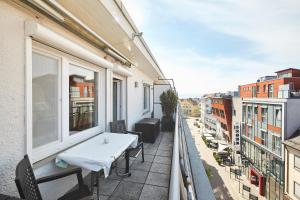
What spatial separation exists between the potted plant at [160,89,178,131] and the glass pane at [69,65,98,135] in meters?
4.04

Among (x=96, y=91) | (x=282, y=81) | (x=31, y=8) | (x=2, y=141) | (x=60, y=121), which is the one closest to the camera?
(x=2, y=141)

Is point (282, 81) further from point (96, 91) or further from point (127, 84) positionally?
point (96, 91)

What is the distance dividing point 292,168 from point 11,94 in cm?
1445

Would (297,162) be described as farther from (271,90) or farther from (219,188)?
(271,90)

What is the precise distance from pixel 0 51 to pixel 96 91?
207 centimetres

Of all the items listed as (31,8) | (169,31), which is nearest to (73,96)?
(31,8)

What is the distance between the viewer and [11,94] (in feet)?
5.11

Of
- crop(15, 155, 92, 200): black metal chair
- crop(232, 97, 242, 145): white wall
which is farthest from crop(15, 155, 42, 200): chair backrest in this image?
crop(232, 97, 242, 145): white wall

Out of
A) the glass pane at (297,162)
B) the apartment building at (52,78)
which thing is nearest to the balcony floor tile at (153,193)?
the apartment building at (52,78)

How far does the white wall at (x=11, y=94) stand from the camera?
1.48 metres

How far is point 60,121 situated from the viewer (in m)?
2.37

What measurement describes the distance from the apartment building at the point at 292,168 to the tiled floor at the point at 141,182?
10.7m

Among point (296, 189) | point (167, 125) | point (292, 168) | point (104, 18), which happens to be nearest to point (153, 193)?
point (104, 18)

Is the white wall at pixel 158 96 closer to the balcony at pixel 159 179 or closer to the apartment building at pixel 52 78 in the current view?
the balcony at pixel 159 179
